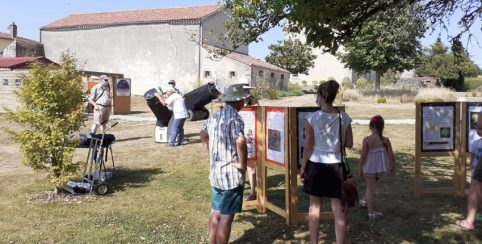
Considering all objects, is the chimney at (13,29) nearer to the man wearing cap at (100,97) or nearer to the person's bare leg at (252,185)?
the man wearing cap at (100,97)

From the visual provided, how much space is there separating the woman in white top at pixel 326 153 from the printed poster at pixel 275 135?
3.57ft

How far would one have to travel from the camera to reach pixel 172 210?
5.54 m

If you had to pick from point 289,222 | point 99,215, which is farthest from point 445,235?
point 99,215

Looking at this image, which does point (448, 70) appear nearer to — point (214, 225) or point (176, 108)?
point (176, 108)

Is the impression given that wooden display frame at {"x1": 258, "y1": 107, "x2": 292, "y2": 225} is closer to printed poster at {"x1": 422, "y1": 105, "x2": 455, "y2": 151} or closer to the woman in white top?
the woman in white top

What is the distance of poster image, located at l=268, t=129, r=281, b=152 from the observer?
Answer: 5133mm

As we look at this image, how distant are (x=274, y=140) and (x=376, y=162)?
1316 millimetres

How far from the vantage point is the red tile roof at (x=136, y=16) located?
35.9m

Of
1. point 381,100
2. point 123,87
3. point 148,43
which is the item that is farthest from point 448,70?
point 123,87

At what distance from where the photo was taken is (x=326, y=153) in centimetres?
385

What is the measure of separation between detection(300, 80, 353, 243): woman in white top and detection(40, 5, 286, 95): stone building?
29.0 meters

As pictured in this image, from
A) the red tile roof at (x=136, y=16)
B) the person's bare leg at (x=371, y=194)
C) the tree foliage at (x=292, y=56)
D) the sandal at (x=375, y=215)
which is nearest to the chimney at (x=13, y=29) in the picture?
the red tile roof at (x=136, y=16)

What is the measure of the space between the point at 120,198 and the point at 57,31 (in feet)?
132

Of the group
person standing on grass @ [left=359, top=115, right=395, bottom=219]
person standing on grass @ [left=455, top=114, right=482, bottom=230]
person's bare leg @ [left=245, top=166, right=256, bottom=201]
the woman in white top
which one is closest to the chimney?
person's bare leg @ [left=245, top=166, right=256, bottom=201]
